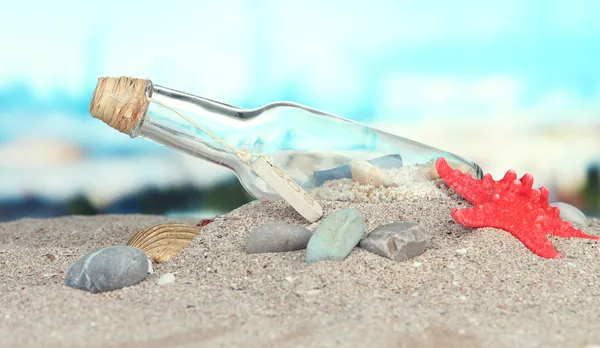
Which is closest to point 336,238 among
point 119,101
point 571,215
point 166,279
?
point 166,279

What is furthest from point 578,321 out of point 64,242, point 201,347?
point 64,242

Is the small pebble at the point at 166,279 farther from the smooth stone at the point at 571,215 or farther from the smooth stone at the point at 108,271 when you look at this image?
the smooth stone at the point at 571,215

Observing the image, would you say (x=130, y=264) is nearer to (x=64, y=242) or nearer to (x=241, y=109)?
(x=241, y=109)

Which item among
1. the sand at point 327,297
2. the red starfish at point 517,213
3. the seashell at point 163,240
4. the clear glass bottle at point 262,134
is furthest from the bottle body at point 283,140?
the red starfish at point 517,213

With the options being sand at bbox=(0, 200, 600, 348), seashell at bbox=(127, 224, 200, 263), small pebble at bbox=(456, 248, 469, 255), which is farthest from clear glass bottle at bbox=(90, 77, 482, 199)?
small pebble at bbox=(456, 248, 469, 255)

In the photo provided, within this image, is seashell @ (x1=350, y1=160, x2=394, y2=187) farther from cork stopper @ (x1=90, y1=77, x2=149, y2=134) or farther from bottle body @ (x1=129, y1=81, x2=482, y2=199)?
cork stopper @ (x1=90, y1=77, x2=149, y2=134)

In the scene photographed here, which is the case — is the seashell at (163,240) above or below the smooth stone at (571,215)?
below
